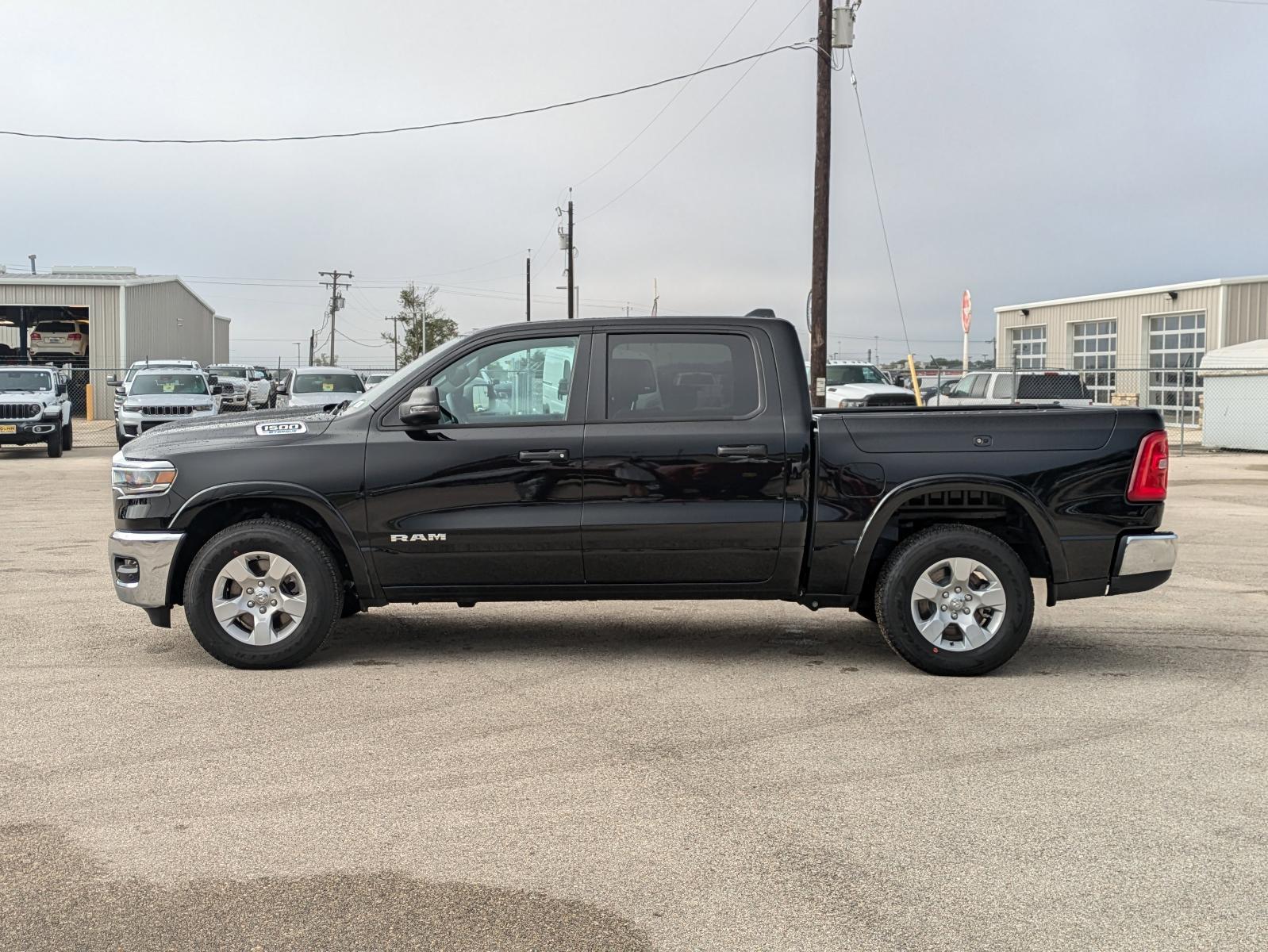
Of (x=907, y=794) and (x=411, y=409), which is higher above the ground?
(x=411, y=409)

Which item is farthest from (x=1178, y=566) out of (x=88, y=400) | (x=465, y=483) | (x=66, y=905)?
(x=88, y=400)

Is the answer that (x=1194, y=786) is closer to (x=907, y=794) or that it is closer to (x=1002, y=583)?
(x=907, y=794)

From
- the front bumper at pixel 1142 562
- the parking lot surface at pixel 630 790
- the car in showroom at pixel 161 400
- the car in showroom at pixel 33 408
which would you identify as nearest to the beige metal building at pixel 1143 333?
the car in showroom at pixel 161 400

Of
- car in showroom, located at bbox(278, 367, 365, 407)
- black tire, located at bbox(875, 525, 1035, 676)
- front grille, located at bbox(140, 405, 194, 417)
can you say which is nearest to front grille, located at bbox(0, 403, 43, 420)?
front grille, located at bbox(140, 405, 194, 417)

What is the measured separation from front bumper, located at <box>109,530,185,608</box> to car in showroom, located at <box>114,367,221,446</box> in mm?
20259

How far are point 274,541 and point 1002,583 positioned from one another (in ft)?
12.6

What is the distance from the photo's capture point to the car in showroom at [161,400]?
2681 centimetres

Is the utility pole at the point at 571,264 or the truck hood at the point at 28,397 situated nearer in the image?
the truck hood at the point at 28,397

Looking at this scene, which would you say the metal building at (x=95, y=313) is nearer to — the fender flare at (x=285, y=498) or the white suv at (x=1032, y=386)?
the white suv at (x=1032, y=386)

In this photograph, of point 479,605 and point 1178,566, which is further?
point 1178,566

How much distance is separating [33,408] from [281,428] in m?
20.5

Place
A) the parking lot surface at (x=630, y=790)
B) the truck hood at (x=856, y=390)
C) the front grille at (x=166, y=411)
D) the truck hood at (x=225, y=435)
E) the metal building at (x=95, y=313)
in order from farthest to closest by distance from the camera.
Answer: the metal building at (x=95, y=313) < the truck hood at (x=856, y=390) < the front grille at (x=166, y=411) < the truck hood at (x=225, y=435) < the parking lot surface at (x=630, y=790)

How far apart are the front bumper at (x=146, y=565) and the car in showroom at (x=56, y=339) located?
42671mm

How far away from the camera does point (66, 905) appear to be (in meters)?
3.96
